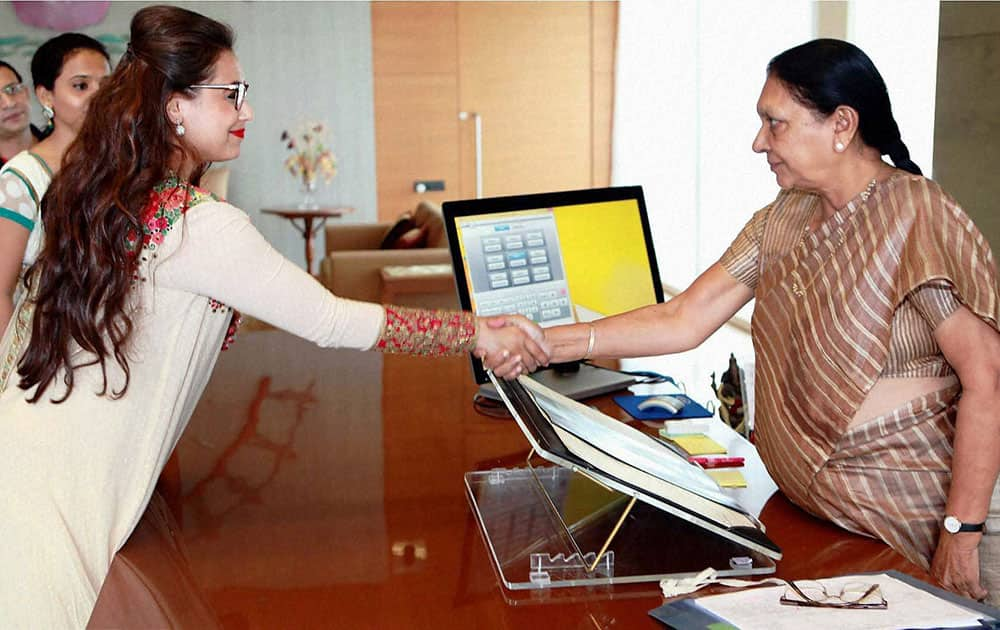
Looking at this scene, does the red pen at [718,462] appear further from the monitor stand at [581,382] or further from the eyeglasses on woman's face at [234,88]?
the eyeglasses on woman's face at [234,88]

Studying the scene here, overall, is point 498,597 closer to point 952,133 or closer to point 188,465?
point 188,465

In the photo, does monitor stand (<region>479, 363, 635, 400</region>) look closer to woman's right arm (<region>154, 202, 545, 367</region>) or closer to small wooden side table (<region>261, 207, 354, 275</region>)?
woman's right arm (<region>154, 202, 545, 367</region>)

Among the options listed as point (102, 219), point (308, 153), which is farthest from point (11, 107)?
point (308, 153)

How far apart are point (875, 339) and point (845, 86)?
1.31ft

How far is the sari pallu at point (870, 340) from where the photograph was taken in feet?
5.20

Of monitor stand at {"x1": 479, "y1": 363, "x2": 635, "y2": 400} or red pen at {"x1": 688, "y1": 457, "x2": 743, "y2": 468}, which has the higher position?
monitor stand at {"x1": 479, "y1": 363, "x2": 635, "y2": 400}

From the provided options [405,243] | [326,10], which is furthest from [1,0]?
[405,243]

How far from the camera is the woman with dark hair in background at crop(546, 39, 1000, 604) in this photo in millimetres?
1583

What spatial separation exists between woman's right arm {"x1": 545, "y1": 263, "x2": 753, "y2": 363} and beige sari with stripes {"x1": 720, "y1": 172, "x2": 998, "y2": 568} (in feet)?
1.20

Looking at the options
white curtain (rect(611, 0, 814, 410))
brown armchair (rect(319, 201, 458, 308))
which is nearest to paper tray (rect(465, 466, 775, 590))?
white curtain (rect(611, 0, 814, 410))

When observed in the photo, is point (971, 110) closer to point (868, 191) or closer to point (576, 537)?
point (868, 191)

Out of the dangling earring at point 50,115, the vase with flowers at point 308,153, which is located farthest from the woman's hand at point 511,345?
the vase with flowers at point 308,153

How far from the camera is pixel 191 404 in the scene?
166cm

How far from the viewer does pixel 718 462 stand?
5.99 ft
